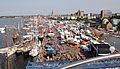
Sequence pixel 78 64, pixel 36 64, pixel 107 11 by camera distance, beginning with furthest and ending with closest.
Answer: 1. pixel 107 11
2. pixel 36 64
3. pixel 78 64

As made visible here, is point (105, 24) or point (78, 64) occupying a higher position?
point (78, 64)

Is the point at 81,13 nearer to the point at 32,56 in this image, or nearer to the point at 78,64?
the point at 32,56

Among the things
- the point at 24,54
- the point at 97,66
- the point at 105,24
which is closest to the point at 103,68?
the point at 97,66

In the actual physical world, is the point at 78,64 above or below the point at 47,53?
above

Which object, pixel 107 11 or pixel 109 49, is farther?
pixel 107 11

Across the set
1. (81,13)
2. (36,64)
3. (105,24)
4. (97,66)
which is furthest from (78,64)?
(81,13)

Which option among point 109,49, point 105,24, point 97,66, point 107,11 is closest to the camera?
point 97,66

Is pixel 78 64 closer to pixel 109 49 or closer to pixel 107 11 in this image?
pixel 109 49

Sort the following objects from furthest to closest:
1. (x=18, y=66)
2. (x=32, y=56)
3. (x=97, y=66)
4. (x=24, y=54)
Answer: (x=24, y=54) → (x=32, y=56) → (x=18, y=66) → (x=97, y=66)

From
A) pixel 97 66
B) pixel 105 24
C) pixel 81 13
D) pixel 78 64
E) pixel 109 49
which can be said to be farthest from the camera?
pixel 81 13
